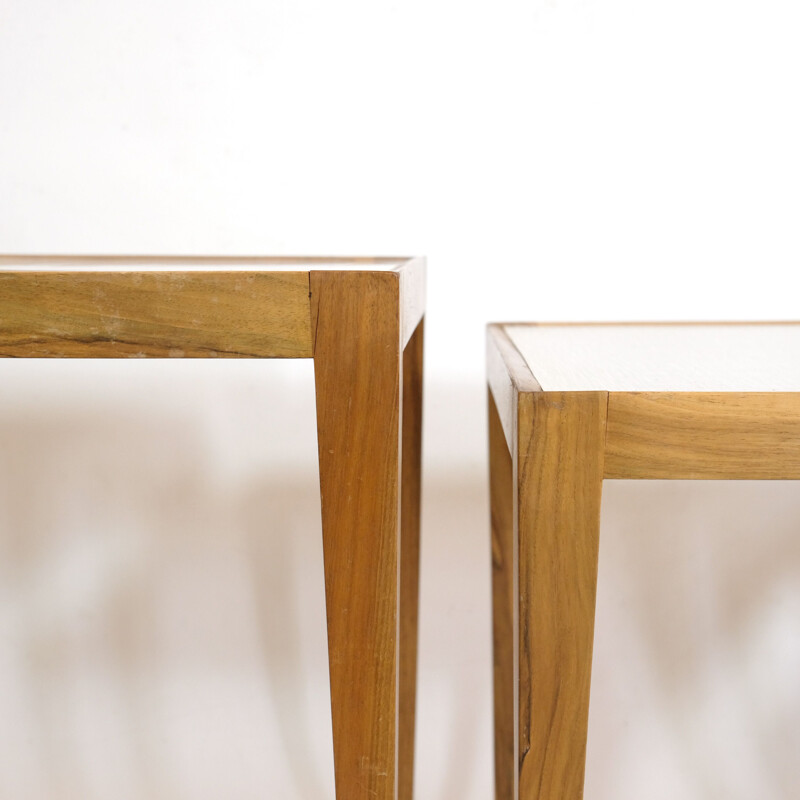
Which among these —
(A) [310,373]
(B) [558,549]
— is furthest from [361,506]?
(A) [310,373]

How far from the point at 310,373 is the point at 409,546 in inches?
9.8

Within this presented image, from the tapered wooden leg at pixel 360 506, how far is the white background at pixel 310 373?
1.78ft

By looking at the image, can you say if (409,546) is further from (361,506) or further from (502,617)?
(361,506)

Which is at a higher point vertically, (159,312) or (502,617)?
(159,312)

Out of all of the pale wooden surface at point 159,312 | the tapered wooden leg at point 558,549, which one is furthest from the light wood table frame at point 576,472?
the pale wooden surface at point 159,312

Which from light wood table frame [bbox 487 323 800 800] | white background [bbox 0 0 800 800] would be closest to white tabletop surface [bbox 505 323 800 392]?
light wood table frame [bbox 487 323 800 800]

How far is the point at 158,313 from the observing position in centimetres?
49

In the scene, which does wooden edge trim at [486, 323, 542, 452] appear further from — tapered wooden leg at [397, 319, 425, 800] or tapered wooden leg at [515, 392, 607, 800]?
tapered wooden leg at [397, 319, 425, 800]

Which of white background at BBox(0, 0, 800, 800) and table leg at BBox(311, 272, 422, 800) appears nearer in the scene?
table leg at BBox(311, 272, 422, 800)

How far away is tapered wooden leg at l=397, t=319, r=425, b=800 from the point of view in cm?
86

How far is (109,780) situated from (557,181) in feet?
2.93

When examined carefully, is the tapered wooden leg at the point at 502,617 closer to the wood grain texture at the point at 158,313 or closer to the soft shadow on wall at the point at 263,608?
the soft shadow on wall at the point at 263,608

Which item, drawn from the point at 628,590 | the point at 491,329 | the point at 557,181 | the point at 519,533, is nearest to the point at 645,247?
the point at 557,181

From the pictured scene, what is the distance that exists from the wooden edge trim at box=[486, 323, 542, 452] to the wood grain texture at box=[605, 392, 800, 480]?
49 millimetres
